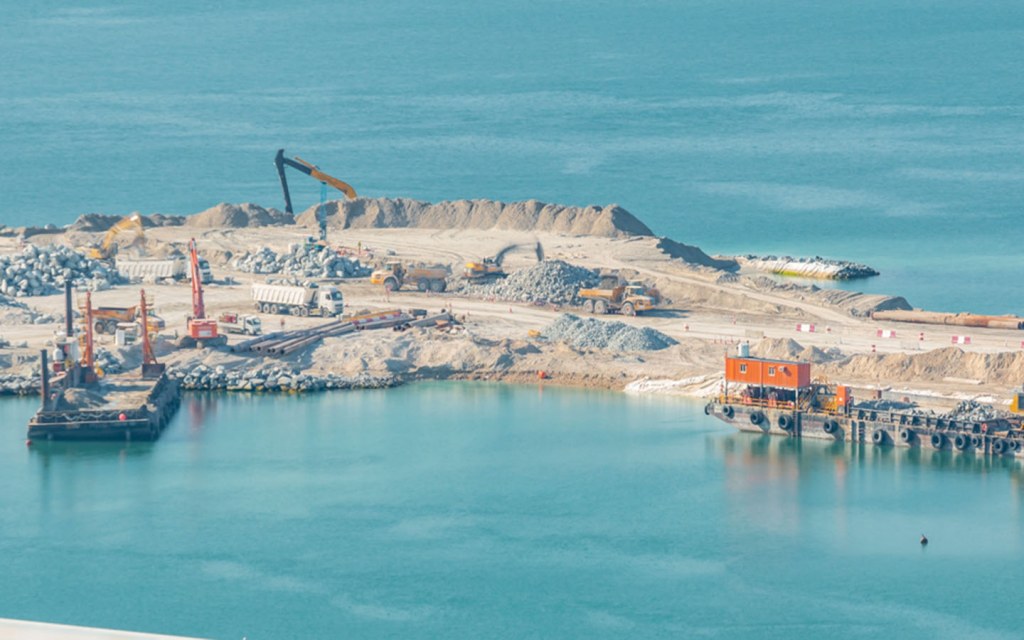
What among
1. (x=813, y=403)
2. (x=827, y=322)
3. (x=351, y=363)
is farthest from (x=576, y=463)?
(x=827, y=322)

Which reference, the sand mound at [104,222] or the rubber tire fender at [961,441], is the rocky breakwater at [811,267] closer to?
the sand mound at [104,222]

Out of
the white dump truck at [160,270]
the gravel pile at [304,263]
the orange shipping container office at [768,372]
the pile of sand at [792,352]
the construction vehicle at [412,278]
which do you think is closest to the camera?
the orange shipping container office at [768,372]

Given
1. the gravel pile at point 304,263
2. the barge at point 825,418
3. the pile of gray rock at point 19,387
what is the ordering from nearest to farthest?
the barge at point 825,418 < the pile of gray rock at point 19,387 < the gravel pile at point 304,263

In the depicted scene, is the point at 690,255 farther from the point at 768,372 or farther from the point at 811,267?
the point at 768,372

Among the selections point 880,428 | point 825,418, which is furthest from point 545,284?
point 880,428

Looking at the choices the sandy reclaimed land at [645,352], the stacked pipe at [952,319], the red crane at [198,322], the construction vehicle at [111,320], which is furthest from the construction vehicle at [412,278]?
the stacked pipe at [952,319]

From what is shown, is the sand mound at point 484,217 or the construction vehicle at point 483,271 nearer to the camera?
the construction vehicle at point 483,271
